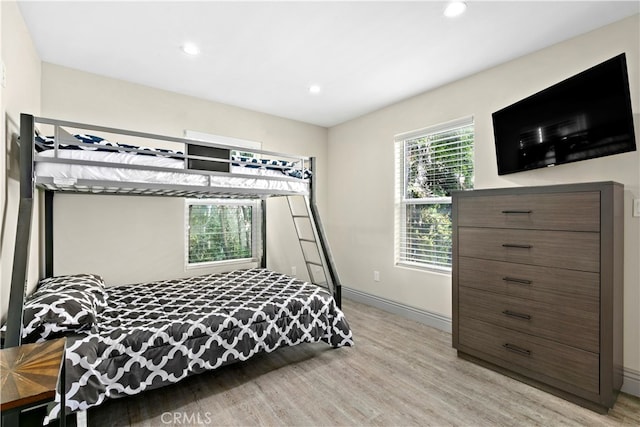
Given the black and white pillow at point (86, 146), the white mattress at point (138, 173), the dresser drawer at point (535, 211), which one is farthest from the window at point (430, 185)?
the black and white pillow at point (86, 146)

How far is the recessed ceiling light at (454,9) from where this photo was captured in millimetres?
1816

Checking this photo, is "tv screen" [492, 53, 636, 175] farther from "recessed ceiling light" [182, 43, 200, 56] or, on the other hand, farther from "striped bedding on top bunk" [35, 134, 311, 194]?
"recessed ceiling light" [182, 43, 200, 56]

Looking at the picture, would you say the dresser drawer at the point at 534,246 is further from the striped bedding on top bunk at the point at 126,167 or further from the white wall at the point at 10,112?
the white wall at the point at 10,112

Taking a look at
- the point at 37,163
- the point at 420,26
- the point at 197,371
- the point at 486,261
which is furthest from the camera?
the point at 486,261

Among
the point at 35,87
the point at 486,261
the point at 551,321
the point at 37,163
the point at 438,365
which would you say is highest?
the point at 35,87

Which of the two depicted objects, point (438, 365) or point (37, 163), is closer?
point (37, 163)

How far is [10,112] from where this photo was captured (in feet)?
5.72

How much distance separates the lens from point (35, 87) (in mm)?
2307

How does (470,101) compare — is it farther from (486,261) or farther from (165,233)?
(165,233)

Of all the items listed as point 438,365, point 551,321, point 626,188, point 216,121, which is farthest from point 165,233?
point 626,188

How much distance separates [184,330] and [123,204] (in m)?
1.62

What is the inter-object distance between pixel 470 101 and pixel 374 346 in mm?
2371

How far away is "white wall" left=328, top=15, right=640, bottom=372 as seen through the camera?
6.45ft

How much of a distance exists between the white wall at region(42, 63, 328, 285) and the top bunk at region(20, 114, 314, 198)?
0.70 feet
